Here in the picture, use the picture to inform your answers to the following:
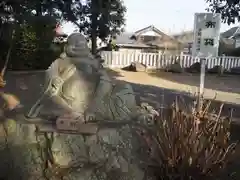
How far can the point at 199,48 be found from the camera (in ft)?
16.1

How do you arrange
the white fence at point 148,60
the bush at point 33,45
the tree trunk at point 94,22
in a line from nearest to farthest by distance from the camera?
the bush at point 33,45 → the tree trunk at point 94,22 → the white fence at point 148,60

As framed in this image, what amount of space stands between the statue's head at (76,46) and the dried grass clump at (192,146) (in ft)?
3.00

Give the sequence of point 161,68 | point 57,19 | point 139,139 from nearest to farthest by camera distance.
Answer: point 139,139
point 57,19
point 161,68

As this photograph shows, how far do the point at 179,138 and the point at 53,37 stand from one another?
881cm

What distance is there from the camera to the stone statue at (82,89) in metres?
2.63

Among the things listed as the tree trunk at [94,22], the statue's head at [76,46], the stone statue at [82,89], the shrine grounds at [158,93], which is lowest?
the shrine grounds at [158,93]

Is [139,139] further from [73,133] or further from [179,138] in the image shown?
[73,133]

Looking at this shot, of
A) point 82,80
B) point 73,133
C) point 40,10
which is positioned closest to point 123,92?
point 82,80

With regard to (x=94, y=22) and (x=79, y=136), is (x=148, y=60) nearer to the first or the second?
(x=94, y=22)

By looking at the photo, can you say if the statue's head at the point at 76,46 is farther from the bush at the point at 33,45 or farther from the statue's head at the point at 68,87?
the bush at the point at 33,45

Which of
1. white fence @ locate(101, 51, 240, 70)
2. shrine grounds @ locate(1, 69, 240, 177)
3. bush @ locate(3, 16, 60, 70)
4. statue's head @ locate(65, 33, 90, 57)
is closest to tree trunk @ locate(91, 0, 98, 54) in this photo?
bush @ locate(3, 16, 60, 70)

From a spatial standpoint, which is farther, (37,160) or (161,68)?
(161,68)

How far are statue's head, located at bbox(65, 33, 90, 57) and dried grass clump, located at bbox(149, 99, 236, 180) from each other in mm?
913

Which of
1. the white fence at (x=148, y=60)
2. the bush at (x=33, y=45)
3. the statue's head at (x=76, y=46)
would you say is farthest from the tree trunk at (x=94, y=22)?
the statue's head at (x=76, y=46)
